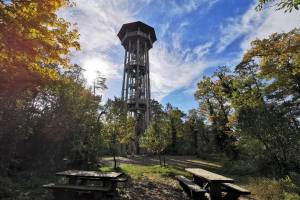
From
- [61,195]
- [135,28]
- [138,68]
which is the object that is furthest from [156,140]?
[135,28]

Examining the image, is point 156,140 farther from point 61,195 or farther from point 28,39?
point 28,39

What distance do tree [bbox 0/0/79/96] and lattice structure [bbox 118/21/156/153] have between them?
1079 inches

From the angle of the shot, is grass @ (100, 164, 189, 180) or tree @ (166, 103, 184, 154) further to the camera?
tree @ (166, 103, 184, 154)

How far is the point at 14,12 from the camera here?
5.10 meters

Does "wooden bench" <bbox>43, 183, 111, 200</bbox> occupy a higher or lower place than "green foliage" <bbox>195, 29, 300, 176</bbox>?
lower

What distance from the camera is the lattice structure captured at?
35.3m

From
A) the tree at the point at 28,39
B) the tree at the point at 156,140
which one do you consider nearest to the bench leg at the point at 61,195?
the tree at the point at 28,39

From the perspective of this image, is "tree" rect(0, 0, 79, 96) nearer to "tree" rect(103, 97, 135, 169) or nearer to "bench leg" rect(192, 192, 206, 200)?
"bench leg" rect(192, 192, 206, 200)

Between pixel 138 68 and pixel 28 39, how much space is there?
3054 cm

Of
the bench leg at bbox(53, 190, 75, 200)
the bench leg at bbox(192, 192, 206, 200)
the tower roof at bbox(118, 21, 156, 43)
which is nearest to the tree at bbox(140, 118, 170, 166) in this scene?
the bench leg at bbox(192, 192, 206, 200)

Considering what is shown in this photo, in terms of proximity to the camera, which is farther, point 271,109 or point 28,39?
point 271,109

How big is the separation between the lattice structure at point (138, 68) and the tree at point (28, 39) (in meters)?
27.4

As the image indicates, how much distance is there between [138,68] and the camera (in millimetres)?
36031

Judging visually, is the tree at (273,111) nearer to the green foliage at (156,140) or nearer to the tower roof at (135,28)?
the green foliage at (156,140)
